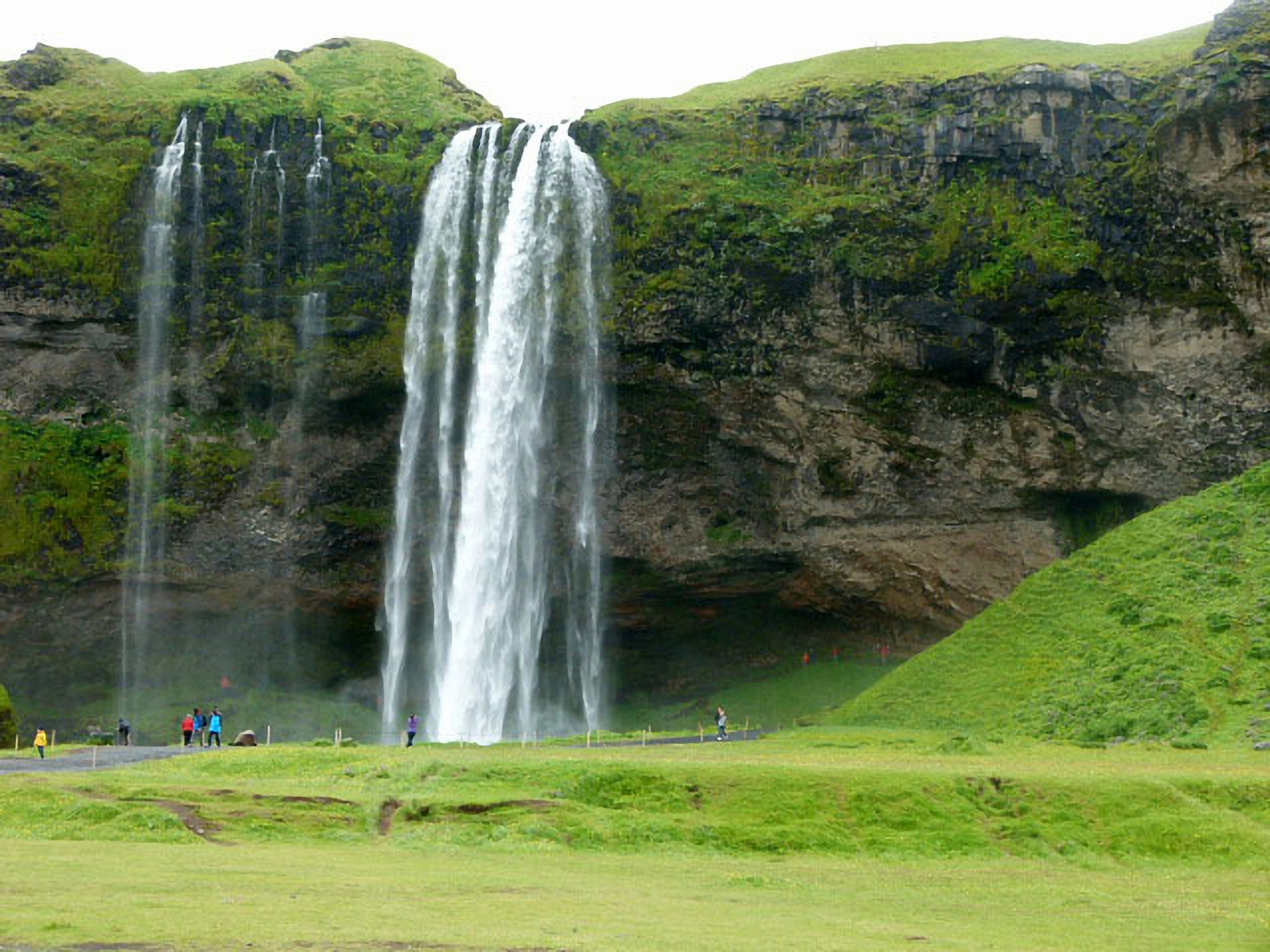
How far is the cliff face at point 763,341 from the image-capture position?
172ft

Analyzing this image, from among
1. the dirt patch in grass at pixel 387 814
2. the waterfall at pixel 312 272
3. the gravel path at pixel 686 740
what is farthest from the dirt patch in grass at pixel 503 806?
the waterfall at pixel 312 272

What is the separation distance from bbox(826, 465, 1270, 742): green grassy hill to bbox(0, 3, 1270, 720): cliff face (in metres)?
8.77

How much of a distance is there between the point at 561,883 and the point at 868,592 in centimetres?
4017

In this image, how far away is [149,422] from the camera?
5869cm

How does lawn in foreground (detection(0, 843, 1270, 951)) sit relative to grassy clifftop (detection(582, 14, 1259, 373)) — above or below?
below

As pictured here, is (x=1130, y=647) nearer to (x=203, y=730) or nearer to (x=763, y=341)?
(x=763, y=341)

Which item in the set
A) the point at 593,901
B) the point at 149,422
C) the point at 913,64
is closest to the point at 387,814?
the point at 593,901

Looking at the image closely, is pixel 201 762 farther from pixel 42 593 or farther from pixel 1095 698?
pixel 42 593

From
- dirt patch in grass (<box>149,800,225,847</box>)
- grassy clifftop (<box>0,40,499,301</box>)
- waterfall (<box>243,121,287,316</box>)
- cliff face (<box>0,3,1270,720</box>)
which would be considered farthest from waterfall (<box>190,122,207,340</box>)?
dirt patch in grass (<box>149,800,225,847</box>)

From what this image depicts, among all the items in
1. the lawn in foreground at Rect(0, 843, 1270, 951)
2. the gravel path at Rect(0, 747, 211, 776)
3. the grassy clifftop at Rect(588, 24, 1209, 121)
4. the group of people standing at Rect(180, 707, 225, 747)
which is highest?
the grassy clifftop at Rect(588, 24, 1209, 121)

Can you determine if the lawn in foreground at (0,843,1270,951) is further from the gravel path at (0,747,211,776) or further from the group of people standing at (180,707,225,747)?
the group of people standing at (180,707,225,747)

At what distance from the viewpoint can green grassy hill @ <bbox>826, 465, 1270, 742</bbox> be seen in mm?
35750

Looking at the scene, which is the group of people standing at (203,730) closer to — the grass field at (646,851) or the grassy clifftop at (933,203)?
the grass field at (646,851)

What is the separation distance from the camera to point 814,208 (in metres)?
55.4
